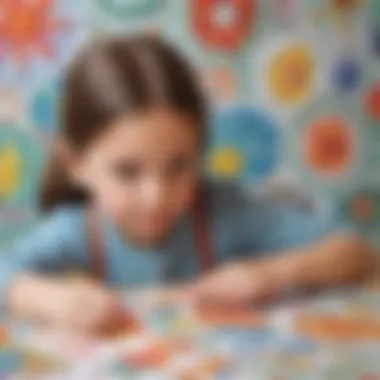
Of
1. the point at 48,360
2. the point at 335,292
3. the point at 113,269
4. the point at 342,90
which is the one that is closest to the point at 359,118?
the point at 342,90

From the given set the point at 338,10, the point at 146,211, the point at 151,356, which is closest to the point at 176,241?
the point at 146,211

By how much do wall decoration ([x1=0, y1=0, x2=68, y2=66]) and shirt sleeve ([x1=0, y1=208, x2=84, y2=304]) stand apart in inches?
6.2

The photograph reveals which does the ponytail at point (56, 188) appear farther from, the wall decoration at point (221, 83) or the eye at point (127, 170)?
the wall decoration at point (221, 83)

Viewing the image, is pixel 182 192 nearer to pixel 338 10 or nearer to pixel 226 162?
pixel 226 162

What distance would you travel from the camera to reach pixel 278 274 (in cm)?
86

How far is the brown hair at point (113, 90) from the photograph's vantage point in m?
0.85

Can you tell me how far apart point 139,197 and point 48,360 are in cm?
18

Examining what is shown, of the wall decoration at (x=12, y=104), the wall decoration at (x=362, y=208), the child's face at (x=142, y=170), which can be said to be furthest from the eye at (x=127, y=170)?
the wall decoration at (x=362, y=208)

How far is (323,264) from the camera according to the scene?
2.86 ft

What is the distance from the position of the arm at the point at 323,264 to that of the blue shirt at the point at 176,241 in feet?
0.04

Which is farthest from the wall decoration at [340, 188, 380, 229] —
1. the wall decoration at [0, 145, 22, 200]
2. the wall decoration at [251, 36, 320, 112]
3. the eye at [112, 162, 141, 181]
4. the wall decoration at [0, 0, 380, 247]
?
the wall decoration at [0, 145, 22, 200]

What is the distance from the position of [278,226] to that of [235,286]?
0.27 feet

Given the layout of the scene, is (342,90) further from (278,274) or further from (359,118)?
(278,274)

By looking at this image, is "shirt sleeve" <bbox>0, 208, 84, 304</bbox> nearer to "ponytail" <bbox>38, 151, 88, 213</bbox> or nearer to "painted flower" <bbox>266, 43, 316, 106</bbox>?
"ponytail" <bbox>38, 151, 88, 213</bbox>
